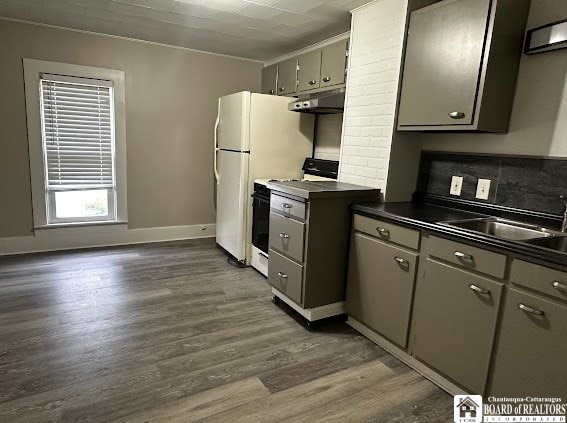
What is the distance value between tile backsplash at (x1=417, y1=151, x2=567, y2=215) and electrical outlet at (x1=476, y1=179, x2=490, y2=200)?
21mm

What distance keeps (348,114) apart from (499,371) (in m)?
2.01

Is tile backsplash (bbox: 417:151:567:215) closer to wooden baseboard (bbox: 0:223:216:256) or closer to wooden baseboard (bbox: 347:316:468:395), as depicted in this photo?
wooden baseboard (bbox: 347:316:468:395)

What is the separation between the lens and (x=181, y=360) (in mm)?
2057

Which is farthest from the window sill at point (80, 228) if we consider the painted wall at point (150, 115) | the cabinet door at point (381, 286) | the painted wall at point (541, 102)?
the painted wall at point (541, 102)

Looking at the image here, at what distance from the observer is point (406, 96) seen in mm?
2338

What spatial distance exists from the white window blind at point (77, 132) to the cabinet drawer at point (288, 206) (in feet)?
7.74

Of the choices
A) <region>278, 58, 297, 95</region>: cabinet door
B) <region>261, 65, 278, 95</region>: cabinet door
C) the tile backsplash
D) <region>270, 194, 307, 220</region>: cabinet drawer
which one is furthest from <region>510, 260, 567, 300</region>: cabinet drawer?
<region>261, 65, 278, 95</region>: cabinet door

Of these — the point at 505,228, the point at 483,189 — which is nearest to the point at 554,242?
the point at 505,228

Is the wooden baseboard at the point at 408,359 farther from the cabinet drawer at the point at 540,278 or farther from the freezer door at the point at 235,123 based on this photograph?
the freezer door at the point at 235,123

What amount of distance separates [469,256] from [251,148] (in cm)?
225

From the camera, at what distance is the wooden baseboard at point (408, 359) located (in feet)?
6.12

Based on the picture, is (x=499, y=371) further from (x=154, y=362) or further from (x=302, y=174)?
(x=302, y=174)

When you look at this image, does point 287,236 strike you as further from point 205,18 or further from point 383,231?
point 205,18

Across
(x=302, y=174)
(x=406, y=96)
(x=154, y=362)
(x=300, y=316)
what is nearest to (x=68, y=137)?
(x=302, y=174)
